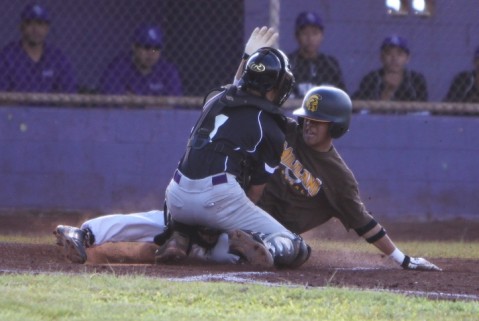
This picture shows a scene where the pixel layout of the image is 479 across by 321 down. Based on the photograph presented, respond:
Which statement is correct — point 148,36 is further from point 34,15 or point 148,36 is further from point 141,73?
point 34,15

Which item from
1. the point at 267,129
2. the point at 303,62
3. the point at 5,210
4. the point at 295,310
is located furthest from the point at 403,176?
the point at 295,310

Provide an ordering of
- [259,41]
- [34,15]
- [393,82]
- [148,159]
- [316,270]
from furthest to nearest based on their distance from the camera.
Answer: [393,82]
[148,159]
[34,15]
[259,41]
[316,270]

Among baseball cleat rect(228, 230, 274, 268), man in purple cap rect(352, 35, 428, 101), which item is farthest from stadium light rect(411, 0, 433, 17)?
baseball cleat rect(228, 230, 274, 268)

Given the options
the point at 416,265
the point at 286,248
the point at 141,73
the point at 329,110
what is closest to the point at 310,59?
the point at 141,73

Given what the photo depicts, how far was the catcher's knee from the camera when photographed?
645cm

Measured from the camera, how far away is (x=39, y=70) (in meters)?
10.0

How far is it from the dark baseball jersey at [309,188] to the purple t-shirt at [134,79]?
339cm

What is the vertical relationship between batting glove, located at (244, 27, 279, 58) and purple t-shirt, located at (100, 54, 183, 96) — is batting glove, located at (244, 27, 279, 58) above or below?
above

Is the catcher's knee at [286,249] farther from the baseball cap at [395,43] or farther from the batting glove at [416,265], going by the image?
the baseball cap at [395,43]

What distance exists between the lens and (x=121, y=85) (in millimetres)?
10195

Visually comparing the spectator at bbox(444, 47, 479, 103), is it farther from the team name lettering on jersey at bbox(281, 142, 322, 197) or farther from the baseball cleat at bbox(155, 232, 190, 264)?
the baseball cleat at bbox(155, 232, 190, 264)

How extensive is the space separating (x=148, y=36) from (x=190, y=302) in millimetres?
5407

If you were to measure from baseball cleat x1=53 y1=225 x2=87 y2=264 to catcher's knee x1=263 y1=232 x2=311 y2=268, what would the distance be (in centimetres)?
108

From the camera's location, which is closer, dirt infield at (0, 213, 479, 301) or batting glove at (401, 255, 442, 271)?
dirt infield at (0, 213, 479, 301)
